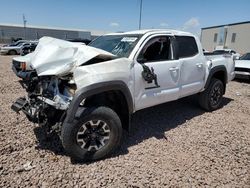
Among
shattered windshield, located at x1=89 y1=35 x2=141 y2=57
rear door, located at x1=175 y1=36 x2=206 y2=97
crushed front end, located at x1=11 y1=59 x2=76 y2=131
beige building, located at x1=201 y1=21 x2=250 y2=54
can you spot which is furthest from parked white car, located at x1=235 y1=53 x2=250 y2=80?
beige building, located at x1=201 y1=21 x2=250 y2=54

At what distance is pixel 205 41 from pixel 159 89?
5319 centimetres

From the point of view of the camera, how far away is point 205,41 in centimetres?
5269

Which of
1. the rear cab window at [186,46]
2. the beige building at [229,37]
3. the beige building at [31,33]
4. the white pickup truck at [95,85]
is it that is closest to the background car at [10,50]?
the white pickup truck at [95,85]

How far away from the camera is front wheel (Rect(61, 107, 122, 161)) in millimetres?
3105

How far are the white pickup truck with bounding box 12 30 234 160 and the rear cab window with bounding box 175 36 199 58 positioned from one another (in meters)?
0.23

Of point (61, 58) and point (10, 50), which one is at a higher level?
point (61, 58)

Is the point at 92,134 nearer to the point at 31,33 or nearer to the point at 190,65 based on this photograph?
the point at 190,65

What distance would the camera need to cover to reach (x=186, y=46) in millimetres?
4816

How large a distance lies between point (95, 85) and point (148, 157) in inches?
55.1

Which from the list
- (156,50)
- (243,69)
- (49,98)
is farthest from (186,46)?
(243,69)

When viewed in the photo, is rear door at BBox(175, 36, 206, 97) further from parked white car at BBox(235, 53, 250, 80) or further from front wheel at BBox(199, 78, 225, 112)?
parked white car at BBox(235, 53, 250, 80)

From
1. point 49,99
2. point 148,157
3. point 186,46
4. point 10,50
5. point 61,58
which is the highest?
point 186,46

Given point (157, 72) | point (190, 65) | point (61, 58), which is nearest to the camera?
point (61, 58)

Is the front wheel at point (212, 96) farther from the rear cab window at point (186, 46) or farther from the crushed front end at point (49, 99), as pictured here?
the crushed front end at point (49, 99)
